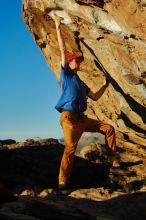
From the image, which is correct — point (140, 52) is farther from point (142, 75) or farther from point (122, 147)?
point (122, 147)

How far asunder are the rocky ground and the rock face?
4.41 ft

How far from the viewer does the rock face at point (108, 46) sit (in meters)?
10.1

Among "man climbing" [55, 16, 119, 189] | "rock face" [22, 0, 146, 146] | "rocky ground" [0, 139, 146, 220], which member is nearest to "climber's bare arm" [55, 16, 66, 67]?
"man climbing" [55, 16, 119, 189]

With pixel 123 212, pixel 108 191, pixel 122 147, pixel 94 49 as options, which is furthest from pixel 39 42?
pixel 123 212

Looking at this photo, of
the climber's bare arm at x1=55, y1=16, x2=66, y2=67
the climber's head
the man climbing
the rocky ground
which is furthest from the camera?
the climber's head

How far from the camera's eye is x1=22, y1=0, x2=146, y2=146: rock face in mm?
10078

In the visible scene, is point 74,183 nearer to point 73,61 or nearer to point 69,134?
point 69,134

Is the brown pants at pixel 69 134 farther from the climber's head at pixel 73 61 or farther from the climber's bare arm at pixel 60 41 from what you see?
the climber's bare arm at pixel 60 41

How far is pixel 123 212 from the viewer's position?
8.87m

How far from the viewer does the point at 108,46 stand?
11453 millimetres

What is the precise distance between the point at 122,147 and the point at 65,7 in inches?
275

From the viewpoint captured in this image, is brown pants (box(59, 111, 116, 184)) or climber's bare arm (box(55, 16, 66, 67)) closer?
climber's bare arm (box(55, 16, 66, 67))

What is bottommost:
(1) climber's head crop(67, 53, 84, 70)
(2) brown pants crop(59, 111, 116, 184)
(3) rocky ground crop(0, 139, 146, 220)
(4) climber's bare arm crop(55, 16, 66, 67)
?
(3) rocky ground crop(0, 139, 146, 220)

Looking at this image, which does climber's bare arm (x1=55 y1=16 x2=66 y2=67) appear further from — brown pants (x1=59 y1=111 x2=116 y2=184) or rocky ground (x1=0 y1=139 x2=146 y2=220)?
rocky ground (x1=0 y1=139 x2=146 y2=220)
